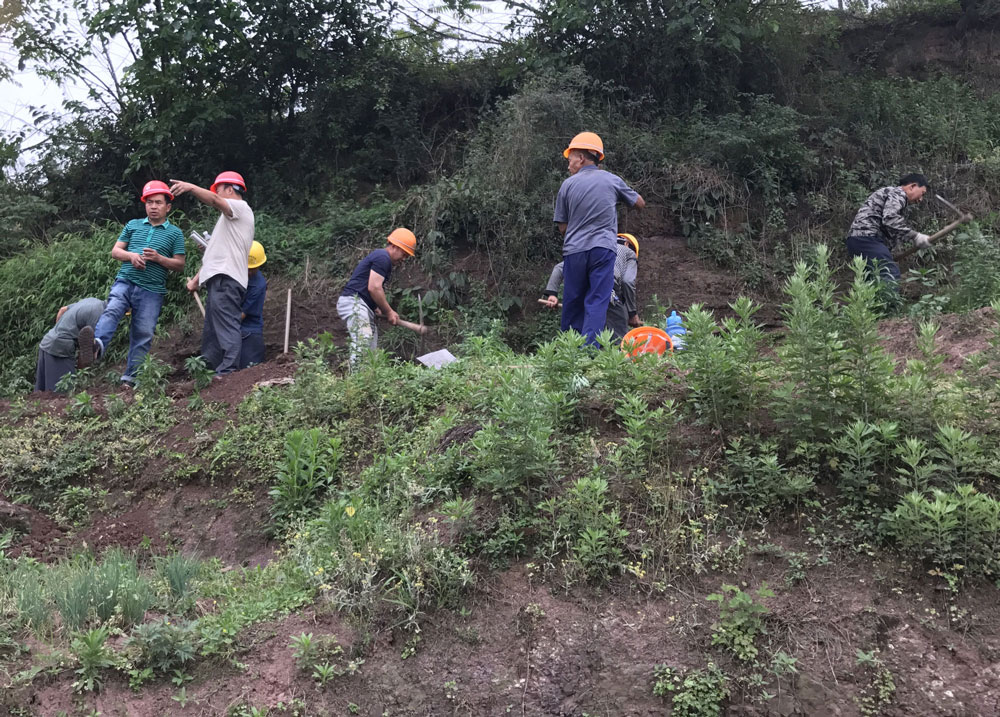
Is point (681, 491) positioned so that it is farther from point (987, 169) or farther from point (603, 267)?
point (987, 169)

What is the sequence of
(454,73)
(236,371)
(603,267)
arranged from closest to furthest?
(603,267) → (236,371) → (454,73)

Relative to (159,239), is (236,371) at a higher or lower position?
lower

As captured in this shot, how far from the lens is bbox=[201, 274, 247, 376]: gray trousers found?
764cm

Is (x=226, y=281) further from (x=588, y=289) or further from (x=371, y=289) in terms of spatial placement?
(x=588, y=289)

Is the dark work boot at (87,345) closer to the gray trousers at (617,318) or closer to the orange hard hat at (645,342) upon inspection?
the gray trousers at (617,318)

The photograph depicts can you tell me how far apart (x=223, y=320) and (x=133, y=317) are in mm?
804

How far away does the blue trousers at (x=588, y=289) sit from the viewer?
6.59 metres

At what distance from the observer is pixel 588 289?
22.7 feet

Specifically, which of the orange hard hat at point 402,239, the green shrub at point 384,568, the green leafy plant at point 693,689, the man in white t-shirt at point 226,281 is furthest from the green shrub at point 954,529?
the man in white t-shirt at point 226,281

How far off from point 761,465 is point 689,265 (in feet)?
20.5

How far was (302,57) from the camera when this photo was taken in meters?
11.3

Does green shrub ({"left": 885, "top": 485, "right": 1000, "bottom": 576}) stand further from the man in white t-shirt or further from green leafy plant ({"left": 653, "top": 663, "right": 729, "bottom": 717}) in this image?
the man in white t-shirt

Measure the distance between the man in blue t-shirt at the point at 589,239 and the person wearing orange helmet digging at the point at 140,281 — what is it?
134 inches

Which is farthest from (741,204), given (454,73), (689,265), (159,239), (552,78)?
(159,239)
